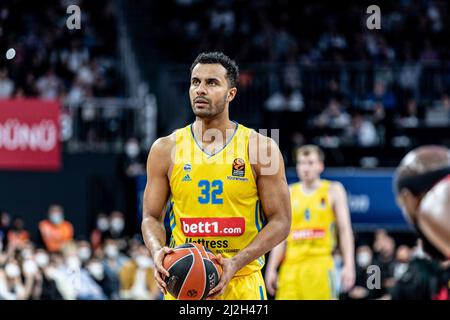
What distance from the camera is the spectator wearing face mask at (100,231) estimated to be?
1628 centimetres

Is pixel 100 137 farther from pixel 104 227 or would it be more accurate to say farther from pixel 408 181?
pixel 408 181

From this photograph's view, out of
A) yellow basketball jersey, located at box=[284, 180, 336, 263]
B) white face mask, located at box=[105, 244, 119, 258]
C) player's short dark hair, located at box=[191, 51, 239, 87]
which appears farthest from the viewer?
white face mask, located at box=[105, 244, 119, 258]

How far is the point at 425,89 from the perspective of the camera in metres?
18.5

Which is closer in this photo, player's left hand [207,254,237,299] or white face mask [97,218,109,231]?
player's left hand [207,254,237,299]

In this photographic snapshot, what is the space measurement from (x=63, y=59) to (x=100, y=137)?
9.65 ft

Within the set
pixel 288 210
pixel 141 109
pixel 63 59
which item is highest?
pixel 63 59

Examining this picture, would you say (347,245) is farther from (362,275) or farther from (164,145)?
(362,275)

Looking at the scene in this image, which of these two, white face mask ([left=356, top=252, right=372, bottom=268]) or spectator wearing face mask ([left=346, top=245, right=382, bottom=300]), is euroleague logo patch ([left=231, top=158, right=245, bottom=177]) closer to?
spectator wearing face mask ([left=346, top=245, right=382, bottom=300])

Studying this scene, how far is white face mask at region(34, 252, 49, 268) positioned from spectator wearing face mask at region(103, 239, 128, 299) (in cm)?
99

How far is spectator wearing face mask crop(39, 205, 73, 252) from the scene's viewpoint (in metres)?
15.8

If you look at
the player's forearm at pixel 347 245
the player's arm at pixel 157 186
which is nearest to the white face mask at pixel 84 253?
the player's forearm at pixel 347 245

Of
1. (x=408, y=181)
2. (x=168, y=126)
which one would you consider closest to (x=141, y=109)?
(x=168, y=126)

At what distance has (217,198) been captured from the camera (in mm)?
5992

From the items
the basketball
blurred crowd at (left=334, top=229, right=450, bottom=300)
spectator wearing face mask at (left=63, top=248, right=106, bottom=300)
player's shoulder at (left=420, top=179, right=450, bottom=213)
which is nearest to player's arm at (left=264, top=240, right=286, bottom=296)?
blurred crowd at (left=334, top=229, right=450, bottom=300)
